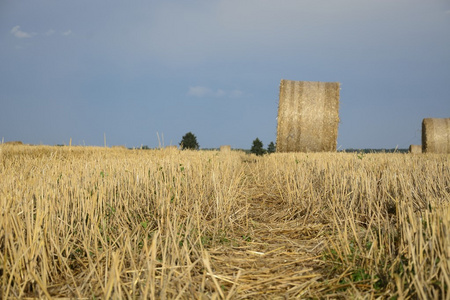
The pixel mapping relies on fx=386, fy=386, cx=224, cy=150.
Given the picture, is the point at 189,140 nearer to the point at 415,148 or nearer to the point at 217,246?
the point at 415,148

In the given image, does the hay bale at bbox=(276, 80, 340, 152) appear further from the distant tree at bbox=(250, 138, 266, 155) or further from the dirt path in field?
the distant tree at bbox=(250, 138, 266, 155)

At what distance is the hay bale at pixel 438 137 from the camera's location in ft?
44.1

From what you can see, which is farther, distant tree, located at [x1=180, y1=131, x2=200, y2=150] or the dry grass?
distant tree, located at [x1=180, y1=131, x2=200, y2=150]

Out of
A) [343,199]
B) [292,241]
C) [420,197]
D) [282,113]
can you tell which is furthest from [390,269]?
[282,113]

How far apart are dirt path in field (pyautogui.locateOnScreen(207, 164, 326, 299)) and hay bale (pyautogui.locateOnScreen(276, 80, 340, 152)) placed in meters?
8.13

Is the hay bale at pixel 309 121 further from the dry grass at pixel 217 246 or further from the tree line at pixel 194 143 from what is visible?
the tree line at pixel 194 143

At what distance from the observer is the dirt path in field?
2.51 metres

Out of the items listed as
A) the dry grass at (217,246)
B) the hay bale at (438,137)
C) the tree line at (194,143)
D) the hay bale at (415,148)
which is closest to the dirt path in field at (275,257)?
the dry grass at (217,246)

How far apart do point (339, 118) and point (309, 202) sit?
873cm

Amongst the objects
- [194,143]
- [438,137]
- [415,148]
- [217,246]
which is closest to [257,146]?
[194,143]

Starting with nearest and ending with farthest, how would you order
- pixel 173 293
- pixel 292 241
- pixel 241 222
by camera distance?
pixel 173 293
pixel 292 241
pixel 241 222

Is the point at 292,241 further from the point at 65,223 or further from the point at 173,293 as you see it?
the point at 65,223

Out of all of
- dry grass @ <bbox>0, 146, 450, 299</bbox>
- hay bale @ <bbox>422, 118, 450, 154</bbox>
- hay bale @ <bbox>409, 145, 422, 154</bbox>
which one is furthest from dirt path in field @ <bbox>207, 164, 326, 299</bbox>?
hay bale @ <bbox>409, 145, 422, 154</bbox>

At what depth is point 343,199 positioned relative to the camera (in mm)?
4305
